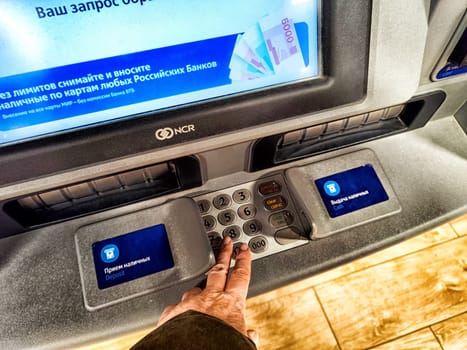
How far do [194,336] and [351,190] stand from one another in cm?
40

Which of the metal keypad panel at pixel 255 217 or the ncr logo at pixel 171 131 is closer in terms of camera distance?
the ncr logo at pixel 171 131

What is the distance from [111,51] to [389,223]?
59cm

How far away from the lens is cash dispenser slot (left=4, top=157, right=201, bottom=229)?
2.20 feet

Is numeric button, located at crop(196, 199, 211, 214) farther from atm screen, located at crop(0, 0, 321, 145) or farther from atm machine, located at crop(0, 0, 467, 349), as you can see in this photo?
atm screen, located at crop(0, 0, 321, 145)

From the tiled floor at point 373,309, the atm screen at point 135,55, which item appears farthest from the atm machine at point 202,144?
the tiled floor at point 373,309

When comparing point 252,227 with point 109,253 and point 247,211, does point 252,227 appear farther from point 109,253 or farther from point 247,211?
point 109,253

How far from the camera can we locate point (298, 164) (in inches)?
31.0

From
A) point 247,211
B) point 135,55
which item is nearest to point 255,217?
point 247,211

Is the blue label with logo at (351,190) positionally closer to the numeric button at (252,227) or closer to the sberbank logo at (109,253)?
the numeric button at (252,227)

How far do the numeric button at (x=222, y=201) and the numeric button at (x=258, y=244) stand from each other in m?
0.08

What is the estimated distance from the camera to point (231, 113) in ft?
1.94

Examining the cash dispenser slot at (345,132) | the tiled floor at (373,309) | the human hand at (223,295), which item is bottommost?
the tiled floor at (373,309)

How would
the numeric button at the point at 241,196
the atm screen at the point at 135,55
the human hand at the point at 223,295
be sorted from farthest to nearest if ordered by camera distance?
the numeric button at the point at 241,196 < the human hand at the point at 223,295 < the atm screen at the point at 135,55

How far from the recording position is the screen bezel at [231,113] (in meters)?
0.54
